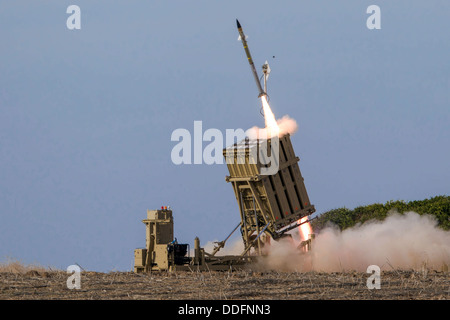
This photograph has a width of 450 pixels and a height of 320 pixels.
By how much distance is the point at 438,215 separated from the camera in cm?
3516

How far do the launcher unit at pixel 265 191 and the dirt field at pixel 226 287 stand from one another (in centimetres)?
383

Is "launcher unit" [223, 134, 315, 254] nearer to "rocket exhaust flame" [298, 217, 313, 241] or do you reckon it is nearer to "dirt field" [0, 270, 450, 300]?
"rocket exhaust flame" [298, 217, 313, 241]

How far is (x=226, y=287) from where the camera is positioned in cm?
2042

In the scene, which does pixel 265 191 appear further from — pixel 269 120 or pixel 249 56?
pixel 249 56

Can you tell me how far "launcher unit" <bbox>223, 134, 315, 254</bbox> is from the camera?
27938 mm

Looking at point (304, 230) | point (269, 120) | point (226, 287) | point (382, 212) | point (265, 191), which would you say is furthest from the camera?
point (382, 212)

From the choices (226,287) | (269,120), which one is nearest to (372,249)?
(269,120)

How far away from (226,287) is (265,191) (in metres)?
8.01

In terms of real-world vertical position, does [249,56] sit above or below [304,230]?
above

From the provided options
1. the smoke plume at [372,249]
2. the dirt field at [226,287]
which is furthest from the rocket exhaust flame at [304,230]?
the dirt field at [226,287]

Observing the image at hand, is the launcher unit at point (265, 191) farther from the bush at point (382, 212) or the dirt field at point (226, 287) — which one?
the bush at point (382, 212)

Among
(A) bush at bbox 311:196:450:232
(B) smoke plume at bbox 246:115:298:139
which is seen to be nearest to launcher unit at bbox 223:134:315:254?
(B) smoke plume at bbox 246:115:298:139

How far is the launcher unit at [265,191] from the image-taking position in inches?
1100
